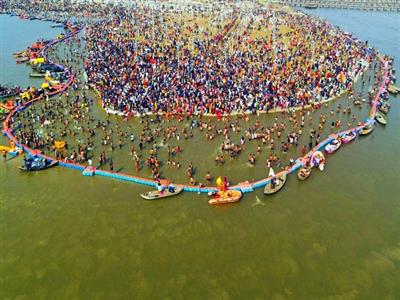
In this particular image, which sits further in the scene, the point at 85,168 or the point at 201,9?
the point at 201,9

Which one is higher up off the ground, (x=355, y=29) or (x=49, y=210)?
(x=355, y=29)

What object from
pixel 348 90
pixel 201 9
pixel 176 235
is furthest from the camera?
pixel 201 9

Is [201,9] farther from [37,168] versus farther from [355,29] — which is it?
[37,168]

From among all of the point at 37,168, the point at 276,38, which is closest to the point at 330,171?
the point at 37,168

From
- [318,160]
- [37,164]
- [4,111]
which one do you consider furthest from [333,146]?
[4,111]

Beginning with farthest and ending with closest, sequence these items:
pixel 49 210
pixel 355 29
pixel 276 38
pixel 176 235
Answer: pixel 355 29, pixel 276 38, pixel 49 210, pixel 176 235
